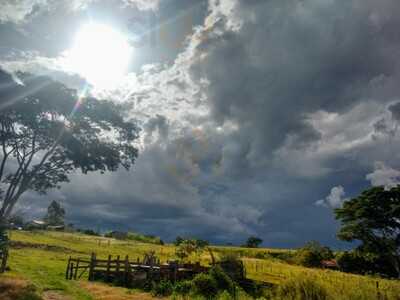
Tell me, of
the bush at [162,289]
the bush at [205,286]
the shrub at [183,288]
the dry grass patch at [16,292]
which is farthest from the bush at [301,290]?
the dry grass patch at [16,292]

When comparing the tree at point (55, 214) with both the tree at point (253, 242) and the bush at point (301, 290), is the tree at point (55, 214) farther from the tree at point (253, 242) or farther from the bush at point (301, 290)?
the bush at point (301, 290)

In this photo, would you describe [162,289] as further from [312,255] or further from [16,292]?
[312,255]

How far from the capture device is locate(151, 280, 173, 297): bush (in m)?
22.8

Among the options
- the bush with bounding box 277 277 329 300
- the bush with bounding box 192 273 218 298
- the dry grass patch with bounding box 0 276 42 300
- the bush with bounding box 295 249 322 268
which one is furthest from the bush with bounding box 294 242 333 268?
the dry grass patch with bounding box 0 276 42 300

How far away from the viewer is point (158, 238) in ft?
408

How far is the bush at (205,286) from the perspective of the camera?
2080 centimetres

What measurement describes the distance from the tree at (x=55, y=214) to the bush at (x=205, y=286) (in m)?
147

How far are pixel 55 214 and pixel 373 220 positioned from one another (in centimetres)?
14667

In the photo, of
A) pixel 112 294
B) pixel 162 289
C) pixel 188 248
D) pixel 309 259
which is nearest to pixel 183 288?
pixel 162 289

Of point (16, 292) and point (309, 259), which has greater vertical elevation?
point (309, 259)

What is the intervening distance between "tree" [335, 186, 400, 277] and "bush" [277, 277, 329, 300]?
2795cm

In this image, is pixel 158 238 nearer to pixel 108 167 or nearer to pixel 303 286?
pixel 108 167

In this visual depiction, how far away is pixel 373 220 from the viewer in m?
40.1

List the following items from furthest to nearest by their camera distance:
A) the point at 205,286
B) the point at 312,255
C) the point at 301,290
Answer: the point at 312,255
the point at 205,286
the point at 301,290
